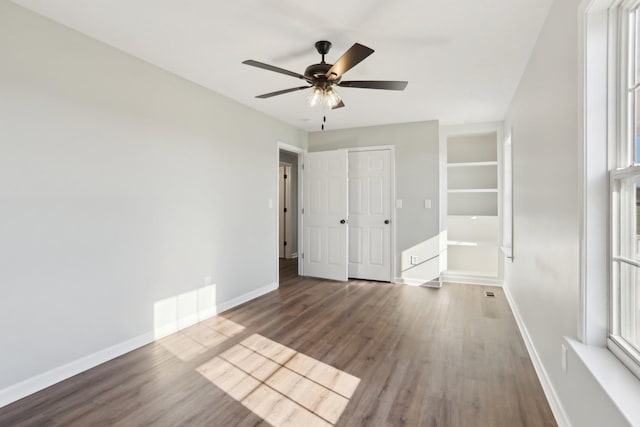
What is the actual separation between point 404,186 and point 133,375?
415 centimetres

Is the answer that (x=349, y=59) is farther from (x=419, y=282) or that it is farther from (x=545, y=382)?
(x=419, y=282)

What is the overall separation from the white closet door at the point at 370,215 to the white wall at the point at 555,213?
229cm

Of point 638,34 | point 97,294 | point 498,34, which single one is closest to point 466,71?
point 498,34

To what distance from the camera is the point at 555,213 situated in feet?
6.51

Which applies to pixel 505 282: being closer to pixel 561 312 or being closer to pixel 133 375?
pixel 561 312

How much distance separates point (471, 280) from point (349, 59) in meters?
4.21

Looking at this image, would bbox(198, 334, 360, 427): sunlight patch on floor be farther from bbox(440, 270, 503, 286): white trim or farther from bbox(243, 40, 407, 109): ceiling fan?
bbox(440, 270, 503, 286): white trim

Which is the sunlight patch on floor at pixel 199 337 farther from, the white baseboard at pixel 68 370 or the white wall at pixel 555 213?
the white wall at pixel 555 213

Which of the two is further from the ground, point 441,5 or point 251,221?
point 441,5

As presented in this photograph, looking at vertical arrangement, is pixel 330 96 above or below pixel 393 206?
above

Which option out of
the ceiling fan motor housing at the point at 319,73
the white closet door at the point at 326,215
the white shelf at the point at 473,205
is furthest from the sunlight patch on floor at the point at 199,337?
the white shelf at the point at 473,205

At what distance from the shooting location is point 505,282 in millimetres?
4633

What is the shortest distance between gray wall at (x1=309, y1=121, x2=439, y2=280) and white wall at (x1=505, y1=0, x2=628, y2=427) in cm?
186

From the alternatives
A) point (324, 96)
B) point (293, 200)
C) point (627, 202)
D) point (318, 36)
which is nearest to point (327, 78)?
point (324, 96)
